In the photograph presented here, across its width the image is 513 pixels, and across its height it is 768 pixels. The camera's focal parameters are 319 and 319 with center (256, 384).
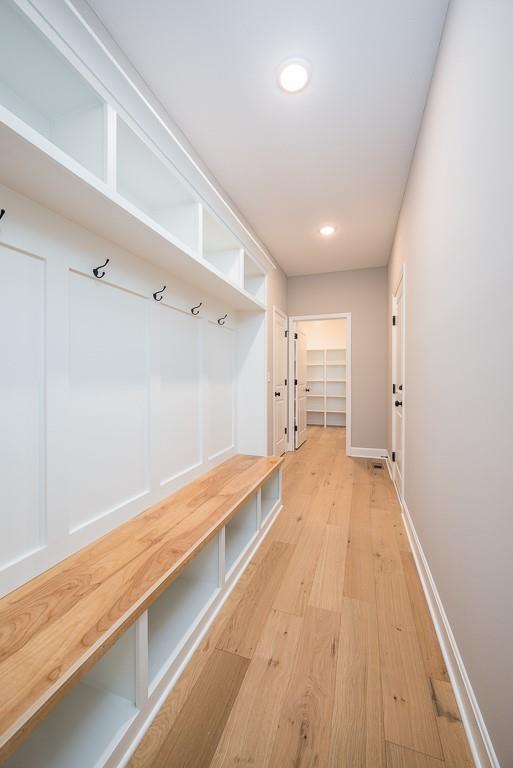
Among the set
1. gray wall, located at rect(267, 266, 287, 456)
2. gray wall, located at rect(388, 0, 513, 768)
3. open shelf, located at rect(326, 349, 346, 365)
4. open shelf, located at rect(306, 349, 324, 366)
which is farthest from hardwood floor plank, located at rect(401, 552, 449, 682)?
open shelf, located at rect(306, 349, 324, 366)

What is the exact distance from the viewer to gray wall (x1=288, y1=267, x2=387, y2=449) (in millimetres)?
4406

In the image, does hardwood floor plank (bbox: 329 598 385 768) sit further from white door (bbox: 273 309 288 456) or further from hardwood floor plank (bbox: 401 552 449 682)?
white door (bbox: 273 309 288 456)

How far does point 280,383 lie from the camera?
4.25 m

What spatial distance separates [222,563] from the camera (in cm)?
153

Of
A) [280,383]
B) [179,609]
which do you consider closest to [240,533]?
[179,609]

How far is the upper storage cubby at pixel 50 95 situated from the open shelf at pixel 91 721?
1.60 meters

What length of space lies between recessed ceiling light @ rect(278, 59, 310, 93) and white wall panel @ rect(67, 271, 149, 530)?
1.33 m

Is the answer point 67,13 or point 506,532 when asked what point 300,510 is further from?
point 67,13

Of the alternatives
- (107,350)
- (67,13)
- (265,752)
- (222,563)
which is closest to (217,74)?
(67,13)

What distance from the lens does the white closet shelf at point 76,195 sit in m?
0.84

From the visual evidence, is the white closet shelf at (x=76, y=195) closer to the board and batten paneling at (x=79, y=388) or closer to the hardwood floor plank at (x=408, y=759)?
the board and batten paneling at (x=79, y=388)

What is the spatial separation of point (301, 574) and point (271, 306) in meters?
2.77

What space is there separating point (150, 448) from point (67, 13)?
1609 mm

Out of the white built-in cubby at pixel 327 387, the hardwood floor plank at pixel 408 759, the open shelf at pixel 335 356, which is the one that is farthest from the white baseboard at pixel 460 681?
the open shelf at pixel 335 356
